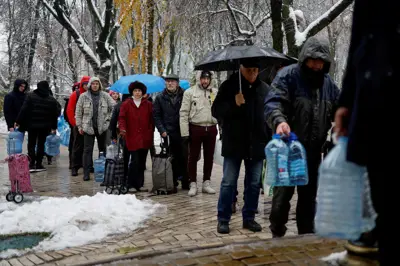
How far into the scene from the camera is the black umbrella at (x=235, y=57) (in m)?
5.91

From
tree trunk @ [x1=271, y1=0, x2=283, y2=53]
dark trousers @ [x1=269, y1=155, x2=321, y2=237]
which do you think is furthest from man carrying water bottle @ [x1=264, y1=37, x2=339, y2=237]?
tree trunk @ [x1=271, y1=0, x2=283, y2=53]

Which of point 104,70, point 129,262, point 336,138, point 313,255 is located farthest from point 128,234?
point 104,70

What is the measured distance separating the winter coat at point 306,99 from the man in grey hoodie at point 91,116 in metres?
5.91

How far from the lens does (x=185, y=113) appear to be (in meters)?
7.88

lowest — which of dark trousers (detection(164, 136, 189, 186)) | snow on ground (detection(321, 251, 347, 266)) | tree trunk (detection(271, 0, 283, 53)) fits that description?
snow on ground (detection(321, 251, 347, 266))

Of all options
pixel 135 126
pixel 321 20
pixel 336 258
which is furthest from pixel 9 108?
pixel 336 258

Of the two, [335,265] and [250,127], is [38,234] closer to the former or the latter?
[250,127]

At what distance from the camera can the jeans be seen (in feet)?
17.9

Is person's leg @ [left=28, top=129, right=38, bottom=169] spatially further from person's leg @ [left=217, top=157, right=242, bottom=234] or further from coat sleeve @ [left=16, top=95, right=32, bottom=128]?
person's leg @ [left=217, top=157, right=242, bottom=234]

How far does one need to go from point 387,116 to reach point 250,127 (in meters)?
3.62

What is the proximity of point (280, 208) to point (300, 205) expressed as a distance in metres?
0.31

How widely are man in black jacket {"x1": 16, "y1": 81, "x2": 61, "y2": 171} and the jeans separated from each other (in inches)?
258

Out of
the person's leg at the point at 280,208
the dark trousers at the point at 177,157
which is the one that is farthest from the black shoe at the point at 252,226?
the dark trousers at the point at 177,157

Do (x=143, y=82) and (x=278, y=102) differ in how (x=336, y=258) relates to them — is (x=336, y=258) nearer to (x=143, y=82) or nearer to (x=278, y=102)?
(x=278, y=102)
